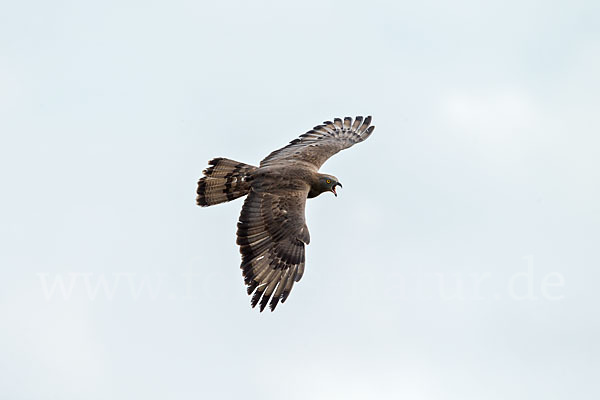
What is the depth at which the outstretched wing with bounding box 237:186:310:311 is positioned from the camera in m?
20.1

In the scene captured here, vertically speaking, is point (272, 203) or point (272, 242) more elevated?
point (272, 203)

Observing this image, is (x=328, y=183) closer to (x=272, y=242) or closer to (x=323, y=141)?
(x=272, y=242)

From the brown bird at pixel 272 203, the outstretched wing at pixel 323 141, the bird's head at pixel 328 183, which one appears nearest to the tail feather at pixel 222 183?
the brown bird at pixel 272 203

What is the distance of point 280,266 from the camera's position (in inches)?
806

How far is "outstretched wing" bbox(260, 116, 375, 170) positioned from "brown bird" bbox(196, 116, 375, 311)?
3 centimetres

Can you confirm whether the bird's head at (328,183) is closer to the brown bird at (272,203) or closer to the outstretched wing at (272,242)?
the brown bird at (272,203)

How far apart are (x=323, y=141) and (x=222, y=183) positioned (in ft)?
13.9

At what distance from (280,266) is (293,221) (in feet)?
4.02

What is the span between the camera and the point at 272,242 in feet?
68.6

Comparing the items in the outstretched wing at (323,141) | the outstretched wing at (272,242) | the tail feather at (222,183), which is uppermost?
the outstretched wing at (323,141)

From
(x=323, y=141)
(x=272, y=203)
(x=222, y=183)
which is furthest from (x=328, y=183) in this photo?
(x=323, y=141)

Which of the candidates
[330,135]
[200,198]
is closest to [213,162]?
[200,198]

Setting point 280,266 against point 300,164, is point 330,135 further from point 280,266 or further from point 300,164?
point 280,266

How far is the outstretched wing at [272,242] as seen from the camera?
20141mm
